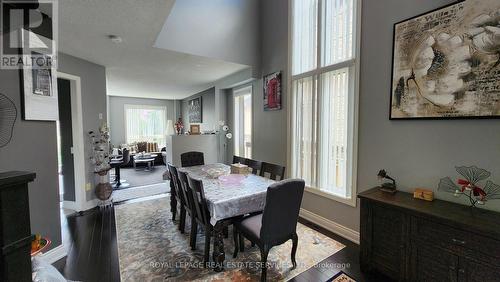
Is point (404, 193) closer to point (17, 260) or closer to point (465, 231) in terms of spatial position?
point (465, 231)

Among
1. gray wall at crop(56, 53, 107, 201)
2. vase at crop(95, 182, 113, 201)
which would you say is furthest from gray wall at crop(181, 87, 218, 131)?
vase at crop(95, 182, 113, 201)

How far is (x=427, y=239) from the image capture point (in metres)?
1.63

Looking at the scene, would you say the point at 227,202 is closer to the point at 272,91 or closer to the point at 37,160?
the point at 37,160

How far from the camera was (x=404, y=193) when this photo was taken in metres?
2.11

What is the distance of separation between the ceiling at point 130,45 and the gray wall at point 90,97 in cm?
17

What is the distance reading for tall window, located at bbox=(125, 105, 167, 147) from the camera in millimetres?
8062

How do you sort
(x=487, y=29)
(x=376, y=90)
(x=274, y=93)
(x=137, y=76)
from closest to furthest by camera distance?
Answer: (x=487, y=29) < (x=376, y=90) < (x=274, y=93) < (x=137, y=76)

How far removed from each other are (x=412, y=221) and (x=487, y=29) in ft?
5.39

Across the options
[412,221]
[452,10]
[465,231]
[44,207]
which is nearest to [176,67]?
[44,207]

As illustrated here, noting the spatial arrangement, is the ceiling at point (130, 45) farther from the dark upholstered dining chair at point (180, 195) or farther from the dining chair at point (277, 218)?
the dining chair at point (277, 218)

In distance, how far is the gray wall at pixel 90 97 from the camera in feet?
11.3

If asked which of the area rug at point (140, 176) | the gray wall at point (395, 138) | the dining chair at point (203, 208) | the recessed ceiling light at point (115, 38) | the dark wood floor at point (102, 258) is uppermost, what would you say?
the recessed ceiling light at point (115, 38)

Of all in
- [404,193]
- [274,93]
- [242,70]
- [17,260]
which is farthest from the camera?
[242,70]

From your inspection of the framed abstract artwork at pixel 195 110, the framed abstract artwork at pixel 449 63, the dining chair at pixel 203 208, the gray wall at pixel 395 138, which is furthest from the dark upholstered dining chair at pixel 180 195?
the framed abstract artwork at pixel 195 110
